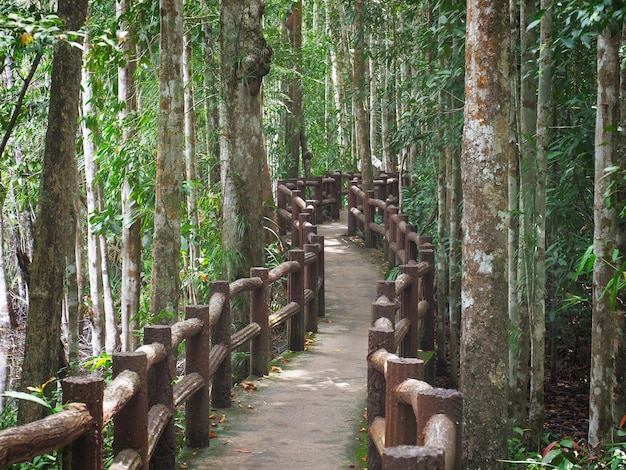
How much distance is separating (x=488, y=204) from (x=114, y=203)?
6.76 m

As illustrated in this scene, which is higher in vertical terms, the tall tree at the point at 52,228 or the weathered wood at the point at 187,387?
the tall tree at the point at 52,228

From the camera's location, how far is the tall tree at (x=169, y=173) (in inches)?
293

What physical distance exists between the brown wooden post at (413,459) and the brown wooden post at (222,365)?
429cm

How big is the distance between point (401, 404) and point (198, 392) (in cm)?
227

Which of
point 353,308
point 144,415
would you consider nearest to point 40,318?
point 144,415

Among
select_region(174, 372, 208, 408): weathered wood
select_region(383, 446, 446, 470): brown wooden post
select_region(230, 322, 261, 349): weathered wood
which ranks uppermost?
select_region(383, 446, 446, 470): brown wooden post

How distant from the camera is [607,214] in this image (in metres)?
5.95

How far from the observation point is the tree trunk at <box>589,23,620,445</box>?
Answer: 5934 mm

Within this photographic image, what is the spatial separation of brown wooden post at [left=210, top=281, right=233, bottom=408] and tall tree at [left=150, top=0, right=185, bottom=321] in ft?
2.23

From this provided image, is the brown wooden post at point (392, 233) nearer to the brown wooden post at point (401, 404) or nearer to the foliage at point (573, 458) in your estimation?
the foliage at point (573, 458)

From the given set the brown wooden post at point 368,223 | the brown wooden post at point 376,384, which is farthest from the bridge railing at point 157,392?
the brown wooden post at point 368,223

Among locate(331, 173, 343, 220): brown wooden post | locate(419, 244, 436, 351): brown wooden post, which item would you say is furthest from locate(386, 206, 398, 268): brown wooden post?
locate(331, 173, 343, 220): brown wooden post

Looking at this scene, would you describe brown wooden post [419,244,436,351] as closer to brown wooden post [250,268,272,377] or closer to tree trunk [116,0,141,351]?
brown wooden post [250,268,272,377]

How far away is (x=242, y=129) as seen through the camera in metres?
8.83
